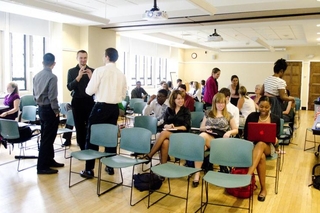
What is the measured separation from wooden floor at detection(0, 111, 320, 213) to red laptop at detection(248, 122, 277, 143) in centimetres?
71

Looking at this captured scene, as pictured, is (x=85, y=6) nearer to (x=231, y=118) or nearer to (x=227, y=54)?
(x=231, y=118)

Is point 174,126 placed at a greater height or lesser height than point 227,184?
greater

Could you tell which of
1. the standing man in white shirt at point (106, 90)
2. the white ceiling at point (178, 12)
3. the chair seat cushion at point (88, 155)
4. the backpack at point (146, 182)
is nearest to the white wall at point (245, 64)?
the white ceiling at point (178, 12)

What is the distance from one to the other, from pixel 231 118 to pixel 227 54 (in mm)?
12024

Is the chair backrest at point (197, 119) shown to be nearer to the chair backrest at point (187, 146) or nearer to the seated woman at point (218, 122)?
the seated woman at point (218, 122)

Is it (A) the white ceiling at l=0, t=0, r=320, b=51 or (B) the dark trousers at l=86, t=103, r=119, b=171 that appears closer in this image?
(B) the dark trousers at l=86, t=103, r=119, b=171

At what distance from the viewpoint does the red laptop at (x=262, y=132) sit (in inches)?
141

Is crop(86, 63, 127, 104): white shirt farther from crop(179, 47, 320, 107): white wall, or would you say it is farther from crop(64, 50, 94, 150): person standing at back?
crop(179, 47, 320, 107): white wall

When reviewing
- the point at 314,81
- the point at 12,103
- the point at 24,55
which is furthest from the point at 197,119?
the point at 314,81

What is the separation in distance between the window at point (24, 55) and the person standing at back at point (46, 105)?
3902mm

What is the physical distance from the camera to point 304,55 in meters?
13.8

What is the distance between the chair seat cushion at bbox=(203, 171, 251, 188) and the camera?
2812mm

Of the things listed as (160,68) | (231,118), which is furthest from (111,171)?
(160,68)

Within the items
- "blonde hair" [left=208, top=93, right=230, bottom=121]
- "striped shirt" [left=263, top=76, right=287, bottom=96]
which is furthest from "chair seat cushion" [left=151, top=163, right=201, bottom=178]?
"striped shirt" [left=263, top=76, right=287, bottom=96]
